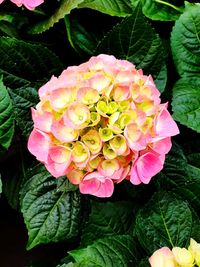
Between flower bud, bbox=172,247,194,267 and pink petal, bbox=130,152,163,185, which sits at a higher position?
pink petal, bbox=130,152,163,185

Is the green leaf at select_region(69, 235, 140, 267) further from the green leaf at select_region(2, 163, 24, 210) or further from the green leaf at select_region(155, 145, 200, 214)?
the green leaf at select_region(2, 163, 24, 210)

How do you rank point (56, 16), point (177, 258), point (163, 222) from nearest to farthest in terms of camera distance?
point (177, 258)
point (163, 222)
point (56, 16)

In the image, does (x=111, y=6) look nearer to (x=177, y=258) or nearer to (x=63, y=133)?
(x=63, y=133)

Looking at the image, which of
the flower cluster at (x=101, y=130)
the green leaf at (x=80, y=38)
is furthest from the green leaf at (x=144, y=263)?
the green leaf at (x=80, y=38)

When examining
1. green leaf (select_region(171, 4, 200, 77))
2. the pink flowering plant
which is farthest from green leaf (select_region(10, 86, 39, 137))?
green leaf (select_region(171, 4, 200, 77))

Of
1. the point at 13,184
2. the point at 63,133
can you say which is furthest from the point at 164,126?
the point at 13,184
